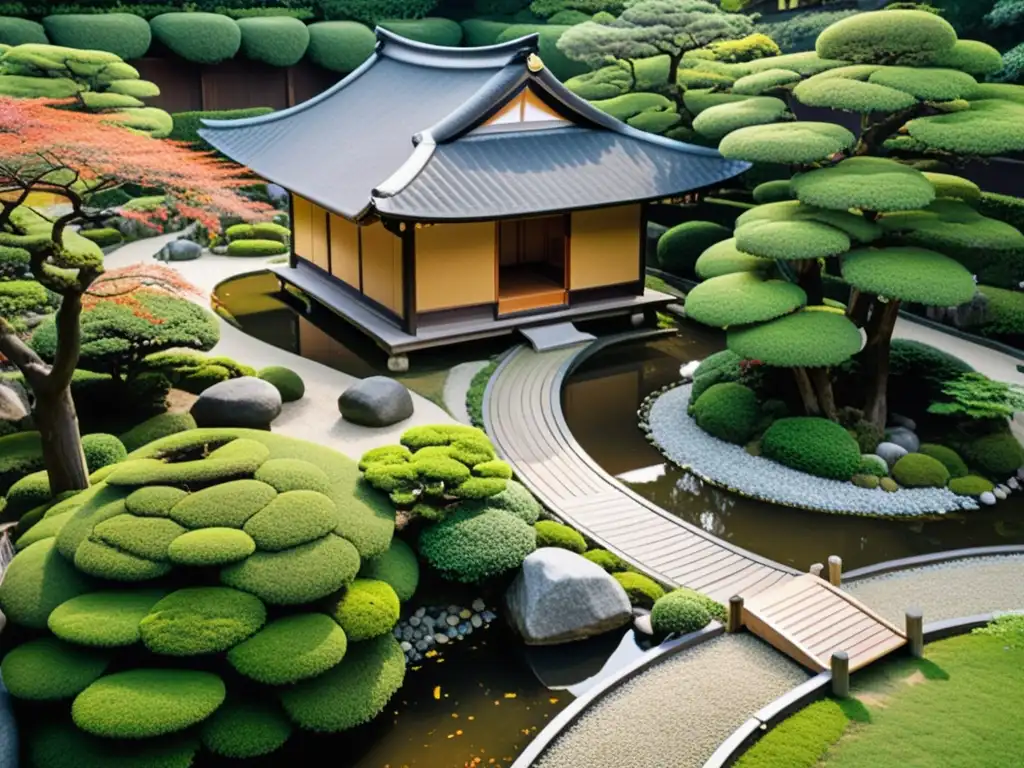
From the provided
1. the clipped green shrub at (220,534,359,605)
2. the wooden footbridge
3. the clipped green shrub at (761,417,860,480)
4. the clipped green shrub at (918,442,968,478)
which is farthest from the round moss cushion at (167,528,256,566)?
the clipped green shrub at (918,442,968,478)

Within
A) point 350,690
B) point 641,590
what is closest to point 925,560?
point 641,590

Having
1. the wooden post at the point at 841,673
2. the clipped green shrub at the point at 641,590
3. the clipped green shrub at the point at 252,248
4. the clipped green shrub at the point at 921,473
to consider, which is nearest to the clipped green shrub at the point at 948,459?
the clipped green shrub at the point at 921,473

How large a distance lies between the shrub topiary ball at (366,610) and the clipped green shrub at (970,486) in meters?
9.24

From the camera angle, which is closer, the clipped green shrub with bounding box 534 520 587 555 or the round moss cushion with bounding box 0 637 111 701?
the round moss cushion with bounding box 0 637 111 701

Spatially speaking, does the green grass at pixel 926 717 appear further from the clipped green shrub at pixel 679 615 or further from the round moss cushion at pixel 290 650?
the round moss cushion at pixel 290 650

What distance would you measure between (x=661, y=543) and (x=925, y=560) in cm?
349

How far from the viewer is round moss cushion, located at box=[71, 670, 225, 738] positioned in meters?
10.5

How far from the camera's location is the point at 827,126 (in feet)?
58.7

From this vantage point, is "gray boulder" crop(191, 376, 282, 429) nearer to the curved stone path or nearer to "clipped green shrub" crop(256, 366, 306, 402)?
the curved stone path

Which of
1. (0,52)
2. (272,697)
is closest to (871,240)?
(272,697)

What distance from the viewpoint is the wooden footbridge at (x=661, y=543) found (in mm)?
12141

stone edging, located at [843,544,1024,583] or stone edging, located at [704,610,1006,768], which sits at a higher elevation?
stone edging, located at [704,610,1006,768]

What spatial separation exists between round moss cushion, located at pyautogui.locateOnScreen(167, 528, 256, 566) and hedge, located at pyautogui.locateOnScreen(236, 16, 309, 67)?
102ft

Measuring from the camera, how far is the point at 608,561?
14.0 metres
